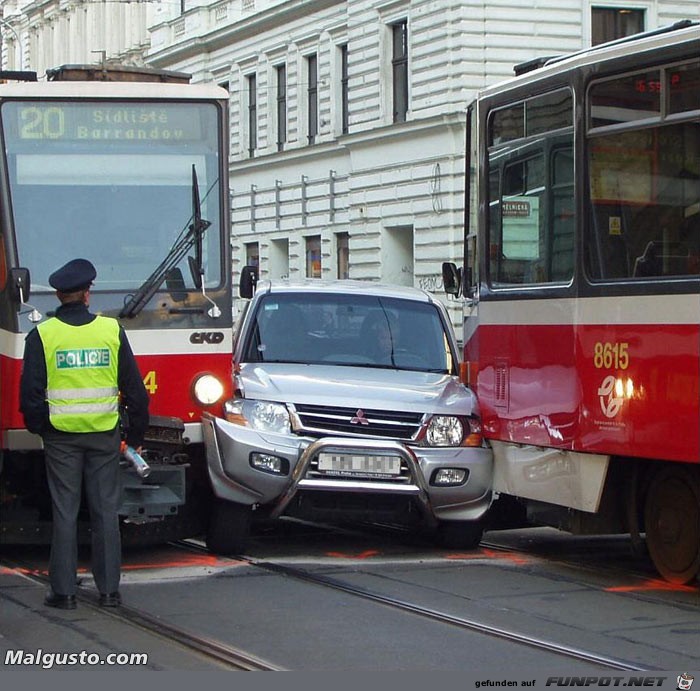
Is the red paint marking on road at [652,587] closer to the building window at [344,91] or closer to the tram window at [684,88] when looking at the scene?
the tram window at [684,88]

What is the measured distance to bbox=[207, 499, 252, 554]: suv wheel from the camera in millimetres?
10883

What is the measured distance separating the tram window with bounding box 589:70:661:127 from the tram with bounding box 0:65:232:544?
8.76 feet

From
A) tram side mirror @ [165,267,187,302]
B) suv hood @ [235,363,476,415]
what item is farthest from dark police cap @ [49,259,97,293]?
suv hood @ [235,363,476,415]

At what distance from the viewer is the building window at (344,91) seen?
42.0 metres

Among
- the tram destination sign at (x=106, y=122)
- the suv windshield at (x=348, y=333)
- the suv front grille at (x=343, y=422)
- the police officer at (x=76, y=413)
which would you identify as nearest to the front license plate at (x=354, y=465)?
the suv front grille at (x=343, y=422)

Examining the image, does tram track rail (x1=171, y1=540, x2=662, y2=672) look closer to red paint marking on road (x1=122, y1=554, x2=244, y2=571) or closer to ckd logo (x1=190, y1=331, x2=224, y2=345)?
red paint marking on road (x1=122, y1=554, x2=244, y2=571)

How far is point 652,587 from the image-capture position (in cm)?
982

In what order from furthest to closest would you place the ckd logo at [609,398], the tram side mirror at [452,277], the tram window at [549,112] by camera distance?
the tram side mirror at [452,277] < the tram window at [549,112] < the ckd logo at [609,398]

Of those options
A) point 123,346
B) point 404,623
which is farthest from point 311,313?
point 404,623

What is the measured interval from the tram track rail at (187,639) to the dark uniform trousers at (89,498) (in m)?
0.22

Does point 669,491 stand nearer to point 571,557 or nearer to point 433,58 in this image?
point 571,557

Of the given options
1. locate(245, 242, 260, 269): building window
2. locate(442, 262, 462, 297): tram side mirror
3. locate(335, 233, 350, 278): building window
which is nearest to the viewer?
locate(442, 262, 462, 297): tram side mirror

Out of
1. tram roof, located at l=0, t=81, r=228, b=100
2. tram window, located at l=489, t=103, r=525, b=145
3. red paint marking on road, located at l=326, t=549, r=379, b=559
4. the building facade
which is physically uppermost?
the building facade

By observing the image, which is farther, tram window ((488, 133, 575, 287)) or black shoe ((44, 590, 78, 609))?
tram window ((488, 133, 575, 287))
